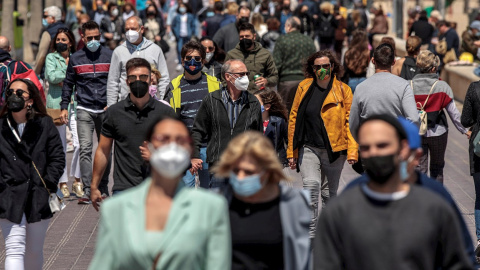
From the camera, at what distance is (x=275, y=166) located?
4.77 m

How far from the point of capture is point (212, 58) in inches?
462

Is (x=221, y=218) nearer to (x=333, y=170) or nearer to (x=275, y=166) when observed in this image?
(x=275, y=166)

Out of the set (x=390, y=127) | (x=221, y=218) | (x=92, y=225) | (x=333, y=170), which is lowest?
(x=92, y=225)

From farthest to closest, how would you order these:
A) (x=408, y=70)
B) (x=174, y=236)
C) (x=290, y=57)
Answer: (x=290, y=57), (x=408, y=70), (x=174, y=236)

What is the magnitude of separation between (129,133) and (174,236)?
2817 millimetres

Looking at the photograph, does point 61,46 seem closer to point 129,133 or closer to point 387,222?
point 129,133

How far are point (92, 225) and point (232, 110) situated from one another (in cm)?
248

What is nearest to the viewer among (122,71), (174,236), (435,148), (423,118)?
(174,236)

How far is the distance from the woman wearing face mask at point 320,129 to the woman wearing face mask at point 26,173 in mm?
2355

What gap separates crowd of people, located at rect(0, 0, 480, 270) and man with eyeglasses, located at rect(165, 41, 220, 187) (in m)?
0.01

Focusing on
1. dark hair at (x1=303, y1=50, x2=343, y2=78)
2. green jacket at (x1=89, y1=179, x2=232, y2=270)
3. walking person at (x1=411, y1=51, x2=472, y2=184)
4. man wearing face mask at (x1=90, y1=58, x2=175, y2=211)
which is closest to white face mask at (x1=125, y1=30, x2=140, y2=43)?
dark hair at (x1=303, y1=50, x2=343, y2=78)

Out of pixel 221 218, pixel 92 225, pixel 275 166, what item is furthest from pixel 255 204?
pixel 92 225

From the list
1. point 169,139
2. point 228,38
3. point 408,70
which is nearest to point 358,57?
point 228,38

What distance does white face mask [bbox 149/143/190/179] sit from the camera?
432 centimetres
